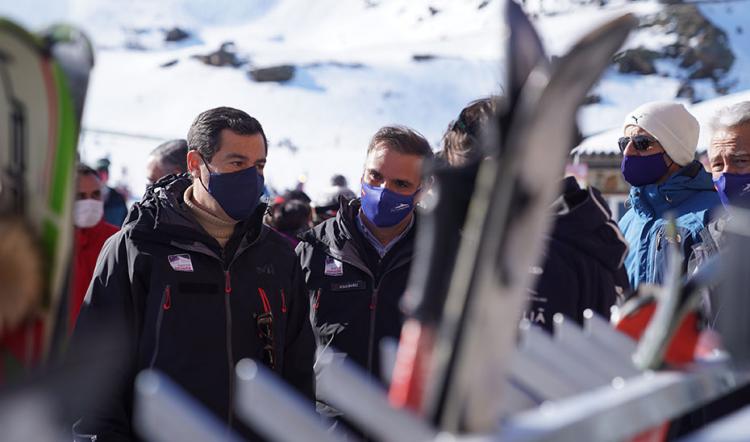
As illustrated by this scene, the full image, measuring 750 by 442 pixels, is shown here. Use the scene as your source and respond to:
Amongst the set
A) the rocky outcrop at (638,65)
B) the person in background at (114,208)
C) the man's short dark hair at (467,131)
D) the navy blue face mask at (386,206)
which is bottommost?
the rocky outcrop at (638,65)

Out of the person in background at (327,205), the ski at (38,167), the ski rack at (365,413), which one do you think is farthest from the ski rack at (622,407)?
the person in background at (327,205)

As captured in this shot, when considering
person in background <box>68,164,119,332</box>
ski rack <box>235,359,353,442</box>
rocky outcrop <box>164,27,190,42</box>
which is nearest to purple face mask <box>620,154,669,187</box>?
person in background <box>68,164,119,332</box>

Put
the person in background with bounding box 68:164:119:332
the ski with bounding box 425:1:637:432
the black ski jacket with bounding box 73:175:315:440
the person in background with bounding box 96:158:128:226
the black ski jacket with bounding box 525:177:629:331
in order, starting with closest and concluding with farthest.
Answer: the ski with bounding box 425:1:637:432 → the black ski jacket with bounding box 525:177:629:331 → the black ski jacket with bounding box 73:175:315:440 → the person in background with bounding box 68:164:119:332 → the person in background with bounding box 96:158:128:226

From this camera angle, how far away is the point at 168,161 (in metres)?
5.57

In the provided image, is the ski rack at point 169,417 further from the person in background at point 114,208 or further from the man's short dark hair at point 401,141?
the person in background at point 114,208

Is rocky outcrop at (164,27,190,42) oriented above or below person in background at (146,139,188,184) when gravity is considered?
below

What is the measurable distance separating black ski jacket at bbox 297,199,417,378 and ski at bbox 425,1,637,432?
91.4 inches

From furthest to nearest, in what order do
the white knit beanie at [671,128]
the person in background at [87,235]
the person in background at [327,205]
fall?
the person in background at [327,205] → the person in background at [87,235] → the white knit beanie at [671,128]

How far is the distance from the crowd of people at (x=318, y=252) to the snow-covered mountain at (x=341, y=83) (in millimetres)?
26676

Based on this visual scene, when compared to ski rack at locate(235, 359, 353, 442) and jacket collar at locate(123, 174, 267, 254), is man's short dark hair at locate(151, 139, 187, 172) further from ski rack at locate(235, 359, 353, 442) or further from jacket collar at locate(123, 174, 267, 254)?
ski rack at locate(235, 359, 353, 442)

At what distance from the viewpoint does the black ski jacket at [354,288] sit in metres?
3.43

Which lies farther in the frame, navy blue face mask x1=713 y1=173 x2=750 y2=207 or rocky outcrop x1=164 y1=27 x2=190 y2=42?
rocky outcrop x1=164 y1=27 x2=190 y2=42

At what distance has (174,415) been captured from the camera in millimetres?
954

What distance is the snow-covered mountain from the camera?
43594 millimetres
